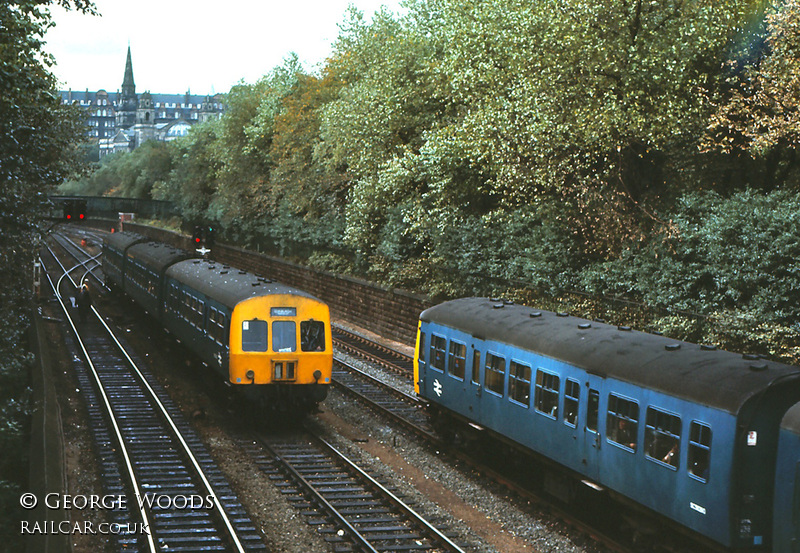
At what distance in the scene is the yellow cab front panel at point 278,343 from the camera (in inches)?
734

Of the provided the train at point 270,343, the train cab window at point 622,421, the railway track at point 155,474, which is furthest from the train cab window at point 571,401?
the train at point 270,343

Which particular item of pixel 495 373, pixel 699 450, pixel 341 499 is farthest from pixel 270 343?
pixel 699 450

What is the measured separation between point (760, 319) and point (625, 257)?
4.99 meters

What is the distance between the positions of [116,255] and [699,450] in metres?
36.4

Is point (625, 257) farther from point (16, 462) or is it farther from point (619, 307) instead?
point (16, 462)

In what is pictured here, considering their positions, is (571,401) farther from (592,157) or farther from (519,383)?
(592,157)

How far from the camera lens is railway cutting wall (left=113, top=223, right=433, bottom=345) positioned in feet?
106

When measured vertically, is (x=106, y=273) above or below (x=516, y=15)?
below

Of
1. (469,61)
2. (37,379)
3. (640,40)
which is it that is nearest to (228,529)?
(37,379)


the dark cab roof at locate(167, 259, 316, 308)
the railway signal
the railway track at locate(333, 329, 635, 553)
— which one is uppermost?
the railway signal

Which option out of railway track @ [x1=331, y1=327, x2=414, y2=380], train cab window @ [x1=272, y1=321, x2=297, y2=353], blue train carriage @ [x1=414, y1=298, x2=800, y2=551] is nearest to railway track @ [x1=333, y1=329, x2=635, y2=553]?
railway track @ [x1=331, y1=327, x2=414, y2=380]

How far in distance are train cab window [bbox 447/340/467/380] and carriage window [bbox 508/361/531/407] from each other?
184 centimetres

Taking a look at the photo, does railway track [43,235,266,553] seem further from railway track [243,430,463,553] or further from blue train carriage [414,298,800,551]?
blue train carriage [414,298,800,551]

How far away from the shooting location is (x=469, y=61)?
26.3 metres
